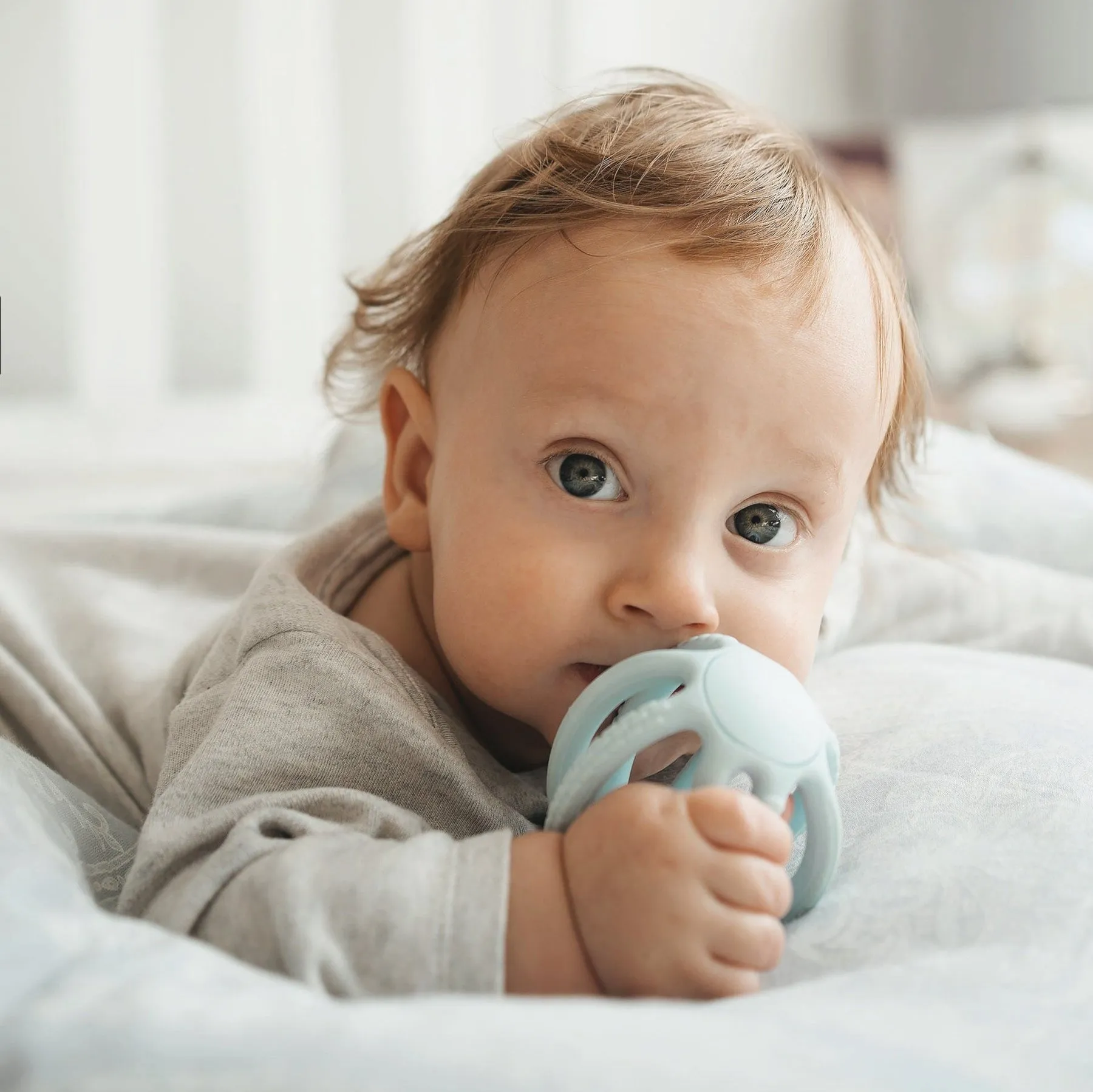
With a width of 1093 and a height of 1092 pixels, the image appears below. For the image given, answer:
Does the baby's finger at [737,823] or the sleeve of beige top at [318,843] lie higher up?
the baby's finger at [737,823]

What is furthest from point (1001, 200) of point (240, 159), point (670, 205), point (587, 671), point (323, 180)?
point (587, 671)

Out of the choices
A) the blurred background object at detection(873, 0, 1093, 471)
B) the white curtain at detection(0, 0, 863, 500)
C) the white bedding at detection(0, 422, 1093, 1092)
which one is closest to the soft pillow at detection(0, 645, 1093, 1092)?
the white bedding at detection(0, 422, 1093, 1092)

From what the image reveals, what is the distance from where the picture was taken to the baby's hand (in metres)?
0.56

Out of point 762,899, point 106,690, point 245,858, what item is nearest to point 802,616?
A: point 762,899

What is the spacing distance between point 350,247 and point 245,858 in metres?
2.45

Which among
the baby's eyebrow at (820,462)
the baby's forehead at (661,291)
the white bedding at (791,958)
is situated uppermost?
the baby's forehead at (661,291)

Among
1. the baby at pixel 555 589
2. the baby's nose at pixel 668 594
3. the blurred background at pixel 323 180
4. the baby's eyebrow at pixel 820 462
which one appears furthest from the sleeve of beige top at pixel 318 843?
the blurred background at pixel 323 180

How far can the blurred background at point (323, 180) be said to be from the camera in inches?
95.6

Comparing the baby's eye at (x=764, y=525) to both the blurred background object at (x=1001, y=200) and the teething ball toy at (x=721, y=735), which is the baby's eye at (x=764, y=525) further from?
the blurred background object at (x=1001, y=200)

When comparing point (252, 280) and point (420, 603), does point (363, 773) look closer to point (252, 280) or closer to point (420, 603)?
point (420, 603)

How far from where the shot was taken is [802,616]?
0.78 meters

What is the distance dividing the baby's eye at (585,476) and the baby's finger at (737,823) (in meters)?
0.20

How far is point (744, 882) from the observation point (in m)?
0.57

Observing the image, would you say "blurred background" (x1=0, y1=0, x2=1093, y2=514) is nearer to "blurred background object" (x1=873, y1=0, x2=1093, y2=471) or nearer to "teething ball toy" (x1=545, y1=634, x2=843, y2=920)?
"blurred background object" (x1=873, y1=0, x2=1093, y2=471)
